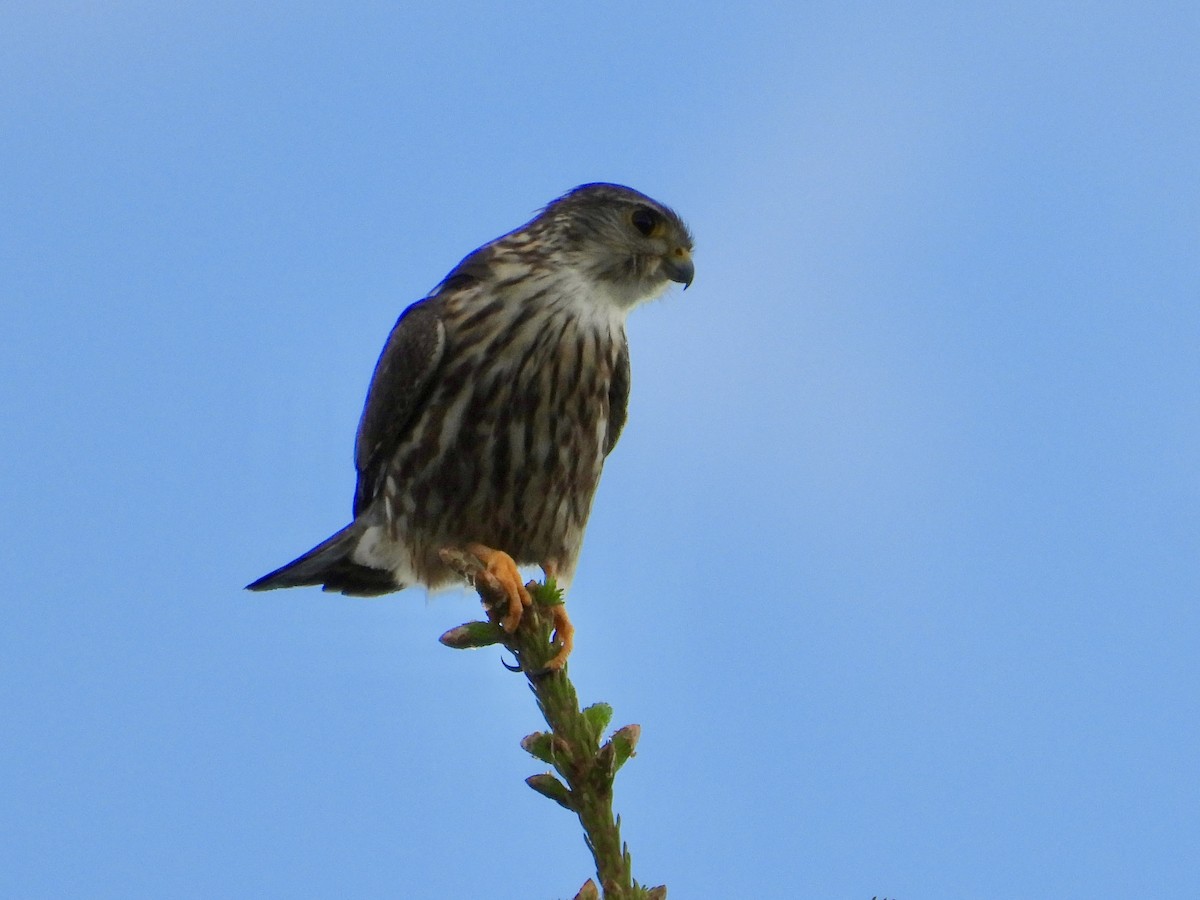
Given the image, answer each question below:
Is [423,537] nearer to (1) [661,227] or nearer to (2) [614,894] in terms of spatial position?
(1) [661,227]

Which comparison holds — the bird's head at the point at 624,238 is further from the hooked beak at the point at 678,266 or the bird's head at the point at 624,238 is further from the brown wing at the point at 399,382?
the brown wing at the point at 399,382

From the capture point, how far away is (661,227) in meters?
4.90

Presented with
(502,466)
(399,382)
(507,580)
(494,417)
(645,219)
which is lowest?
(507,580)

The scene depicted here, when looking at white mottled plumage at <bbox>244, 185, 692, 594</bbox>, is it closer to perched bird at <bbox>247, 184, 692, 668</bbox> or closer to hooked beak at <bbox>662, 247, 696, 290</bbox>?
perched bird at <bbox>247, 184, 692, 668</bbox>

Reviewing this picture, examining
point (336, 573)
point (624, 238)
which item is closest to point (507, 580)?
point (336, 573)

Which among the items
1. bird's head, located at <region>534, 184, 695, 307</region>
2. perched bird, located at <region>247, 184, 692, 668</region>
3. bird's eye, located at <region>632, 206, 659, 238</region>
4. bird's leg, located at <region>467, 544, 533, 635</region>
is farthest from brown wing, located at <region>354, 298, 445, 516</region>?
bird's eye, located at <region>632, 206, 659, 238</region>

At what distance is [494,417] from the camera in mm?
4145

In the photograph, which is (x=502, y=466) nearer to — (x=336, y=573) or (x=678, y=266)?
(x=336, y=573)

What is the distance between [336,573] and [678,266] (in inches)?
69.3

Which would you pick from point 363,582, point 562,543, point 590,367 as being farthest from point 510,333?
point 363,582

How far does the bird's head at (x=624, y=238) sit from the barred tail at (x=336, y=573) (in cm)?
133

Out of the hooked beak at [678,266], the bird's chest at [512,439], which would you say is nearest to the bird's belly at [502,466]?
the bird's chest at [512,439]

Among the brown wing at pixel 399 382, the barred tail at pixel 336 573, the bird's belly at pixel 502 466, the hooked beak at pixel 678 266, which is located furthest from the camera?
the hooked beak at pixel 678 266

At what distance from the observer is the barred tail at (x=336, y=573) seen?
4.63 metres
